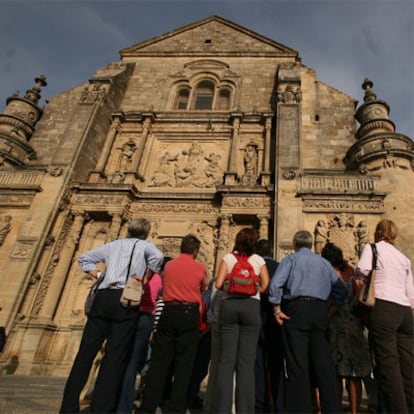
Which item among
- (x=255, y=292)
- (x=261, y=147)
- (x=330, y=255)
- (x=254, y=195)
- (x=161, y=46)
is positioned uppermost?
(x=161, y=46)

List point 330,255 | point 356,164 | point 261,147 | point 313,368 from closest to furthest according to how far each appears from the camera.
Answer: point 313,368, point 330,255, point 356,164, point 261,147

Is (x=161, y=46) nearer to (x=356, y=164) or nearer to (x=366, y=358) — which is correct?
(x=356, y=164)

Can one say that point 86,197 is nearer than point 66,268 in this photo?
No

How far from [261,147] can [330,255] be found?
942cm

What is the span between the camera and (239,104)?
47.7 ft

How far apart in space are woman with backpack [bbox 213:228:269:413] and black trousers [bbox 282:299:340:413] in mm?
343

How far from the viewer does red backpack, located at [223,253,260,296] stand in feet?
10.7

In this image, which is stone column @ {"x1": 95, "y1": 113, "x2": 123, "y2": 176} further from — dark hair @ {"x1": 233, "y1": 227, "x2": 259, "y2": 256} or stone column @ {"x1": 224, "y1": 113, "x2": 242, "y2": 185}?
dark hair @ {"x1": 233, "y1": 227, "x2": 259, "y2": 256}

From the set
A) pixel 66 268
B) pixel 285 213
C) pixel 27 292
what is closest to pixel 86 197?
pixel 66 268

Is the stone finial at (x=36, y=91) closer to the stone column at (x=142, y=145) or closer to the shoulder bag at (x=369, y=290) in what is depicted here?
the stone column at (x=142, y=145)

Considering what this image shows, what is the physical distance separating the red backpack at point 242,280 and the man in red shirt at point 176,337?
1.31 feet

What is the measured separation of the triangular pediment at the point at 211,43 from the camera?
16.6 metres

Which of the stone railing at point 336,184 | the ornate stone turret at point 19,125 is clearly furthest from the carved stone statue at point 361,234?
the ornate stone turret at point 19,125

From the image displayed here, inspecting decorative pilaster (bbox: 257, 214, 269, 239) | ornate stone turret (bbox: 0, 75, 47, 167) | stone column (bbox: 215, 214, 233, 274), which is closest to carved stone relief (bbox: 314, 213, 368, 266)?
decorative pilaster (bbox: 257, 214, 269, 239)
